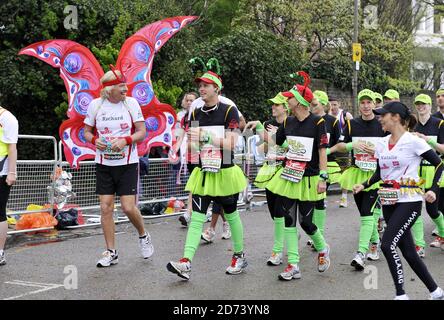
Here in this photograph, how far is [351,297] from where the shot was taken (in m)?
6.49

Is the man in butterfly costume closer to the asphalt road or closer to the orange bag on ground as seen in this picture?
the asphalt road

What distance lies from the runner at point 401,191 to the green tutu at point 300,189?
3.83 feet

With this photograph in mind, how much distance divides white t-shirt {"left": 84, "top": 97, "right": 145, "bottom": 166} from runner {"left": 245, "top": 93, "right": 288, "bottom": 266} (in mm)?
1435

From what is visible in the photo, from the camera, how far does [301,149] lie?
745cm

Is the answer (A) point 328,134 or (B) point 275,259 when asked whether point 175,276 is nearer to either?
(B) point 275,259

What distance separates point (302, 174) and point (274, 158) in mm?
1268

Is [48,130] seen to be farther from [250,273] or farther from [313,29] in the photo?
[313,29]

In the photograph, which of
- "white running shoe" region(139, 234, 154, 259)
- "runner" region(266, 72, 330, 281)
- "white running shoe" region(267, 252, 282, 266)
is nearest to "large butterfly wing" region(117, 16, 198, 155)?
"white running shoe" region(139, 234, 154, 259)

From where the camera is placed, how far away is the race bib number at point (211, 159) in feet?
23.9

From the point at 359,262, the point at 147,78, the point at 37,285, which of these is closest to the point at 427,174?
the point at 359,262

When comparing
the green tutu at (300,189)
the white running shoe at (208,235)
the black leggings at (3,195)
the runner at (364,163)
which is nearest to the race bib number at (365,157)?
the runner at (364,163)

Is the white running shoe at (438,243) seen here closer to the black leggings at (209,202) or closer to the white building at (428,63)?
the black leggings at (209,202)

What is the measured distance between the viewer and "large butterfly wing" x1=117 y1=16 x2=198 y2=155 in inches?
424

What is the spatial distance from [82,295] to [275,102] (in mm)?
3457
